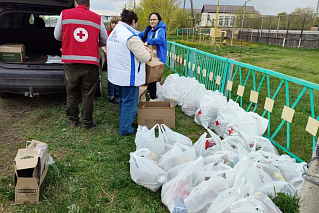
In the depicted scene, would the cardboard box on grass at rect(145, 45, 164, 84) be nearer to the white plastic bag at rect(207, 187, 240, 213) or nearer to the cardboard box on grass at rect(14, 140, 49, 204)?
the cardboard box on grass at rect(14, 140, 49, 204)

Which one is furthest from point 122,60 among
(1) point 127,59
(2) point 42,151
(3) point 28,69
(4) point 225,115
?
(3) point 28,69

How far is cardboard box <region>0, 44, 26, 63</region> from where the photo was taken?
13.5ft

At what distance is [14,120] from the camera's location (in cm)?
391

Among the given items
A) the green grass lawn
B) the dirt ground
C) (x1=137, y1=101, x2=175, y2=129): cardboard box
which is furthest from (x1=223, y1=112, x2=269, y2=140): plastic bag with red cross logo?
the dirt ground

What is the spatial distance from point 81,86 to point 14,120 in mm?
1390

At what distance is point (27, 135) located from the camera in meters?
3.41

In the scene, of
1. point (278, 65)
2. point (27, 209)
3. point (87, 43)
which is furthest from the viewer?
point (278, 65)

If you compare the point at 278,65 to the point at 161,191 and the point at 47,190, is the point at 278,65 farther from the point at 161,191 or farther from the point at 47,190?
the point at 47,190

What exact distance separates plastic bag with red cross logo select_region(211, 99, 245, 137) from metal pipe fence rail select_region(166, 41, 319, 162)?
0.24 meters

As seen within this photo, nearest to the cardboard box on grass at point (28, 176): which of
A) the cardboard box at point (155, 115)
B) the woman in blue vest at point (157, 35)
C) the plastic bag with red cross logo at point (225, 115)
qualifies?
the cardboard box at point (155, 115)

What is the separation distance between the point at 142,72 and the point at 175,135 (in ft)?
3.31

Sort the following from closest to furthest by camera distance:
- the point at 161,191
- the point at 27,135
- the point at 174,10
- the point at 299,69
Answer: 1. the point at 161,191
2. the point at 27,135
3. the point at 299,69
4. the point at 174,10

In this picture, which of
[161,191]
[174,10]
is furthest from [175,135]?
[174,10]

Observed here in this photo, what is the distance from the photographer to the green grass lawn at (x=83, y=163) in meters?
2.16
